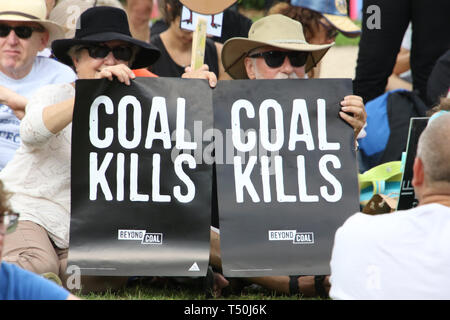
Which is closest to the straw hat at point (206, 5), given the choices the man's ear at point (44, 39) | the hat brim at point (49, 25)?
the hat brim at point (49, 25)

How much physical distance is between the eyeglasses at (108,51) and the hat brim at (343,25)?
248 cm

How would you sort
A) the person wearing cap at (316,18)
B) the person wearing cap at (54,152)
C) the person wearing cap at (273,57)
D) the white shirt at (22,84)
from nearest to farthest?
the person wearing cap at (54,152) < the person wearing cap at (273,57) < the white shirt at (22,84) < the person wearing cap at (316,18)

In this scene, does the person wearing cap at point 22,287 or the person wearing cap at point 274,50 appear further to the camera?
the person wearing cap at point 274,50

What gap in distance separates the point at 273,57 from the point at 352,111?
742mm

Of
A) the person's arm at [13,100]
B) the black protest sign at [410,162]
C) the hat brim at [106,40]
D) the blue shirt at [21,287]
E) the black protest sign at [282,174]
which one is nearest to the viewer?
the blue shirt at [21,287]

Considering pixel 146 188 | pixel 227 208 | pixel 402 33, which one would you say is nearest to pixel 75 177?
pixel 146 188

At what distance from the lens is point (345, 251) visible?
2916 millimetres

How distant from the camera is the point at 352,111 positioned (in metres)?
4.61

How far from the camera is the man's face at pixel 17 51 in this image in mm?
5523

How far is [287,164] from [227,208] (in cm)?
41

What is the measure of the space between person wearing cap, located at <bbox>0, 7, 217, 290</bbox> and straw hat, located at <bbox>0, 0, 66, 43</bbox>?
2.06 ft

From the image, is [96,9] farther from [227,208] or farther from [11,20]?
[227,208]

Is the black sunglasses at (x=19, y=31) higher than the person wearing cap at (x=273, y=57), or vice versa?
the black sunglasses at (x=19, y=31)

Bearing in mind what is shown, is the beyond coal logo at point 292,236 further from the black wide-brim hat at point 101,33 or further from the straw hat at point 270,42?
the black wide-brim hat at point 101,33
